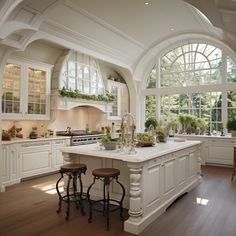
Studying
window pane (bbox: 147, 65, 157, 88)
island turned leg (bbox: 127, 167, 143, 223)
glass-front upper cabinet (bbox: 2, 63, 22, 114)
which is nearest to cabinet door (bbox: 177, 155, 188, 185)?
island turned leg (bbox: 127, 167, 143, 223)

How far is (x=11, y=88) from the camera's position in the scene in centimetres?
520

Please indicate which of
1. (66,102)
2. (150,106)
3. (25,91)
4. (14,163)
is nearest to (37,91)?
(25,91)

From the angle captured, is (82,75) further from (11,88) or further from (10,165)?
(10,165)

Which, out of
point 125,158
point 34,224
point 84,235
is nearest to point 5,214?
point 34,224

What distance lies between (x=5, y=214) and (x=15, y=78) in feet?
9.93

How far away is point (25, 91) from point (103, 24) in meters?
2.53

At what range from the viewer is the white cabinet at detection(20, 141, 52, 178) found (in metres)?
5.09

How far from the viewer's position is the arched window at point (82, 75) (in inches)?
252

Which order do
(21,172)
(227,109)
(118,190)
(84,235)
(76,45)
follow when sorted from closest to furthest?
(84,235), (118,190), (21,172), (76,45), (227,109)

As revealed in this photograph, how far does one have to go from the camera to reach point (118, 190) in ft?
11.9

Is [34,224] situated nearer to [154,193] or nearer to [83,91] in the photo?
[154,193]

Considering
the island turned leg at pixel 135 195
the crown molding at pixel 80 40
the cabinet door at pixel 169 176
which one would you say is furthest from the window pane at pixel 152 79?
the island turned leg at pixel 135 195

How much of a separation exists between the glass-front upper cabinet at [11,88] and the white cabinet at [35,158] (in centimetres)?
87

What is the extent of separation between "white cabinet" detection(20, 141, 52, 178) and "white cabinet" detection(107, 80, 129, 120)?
2.90 m
